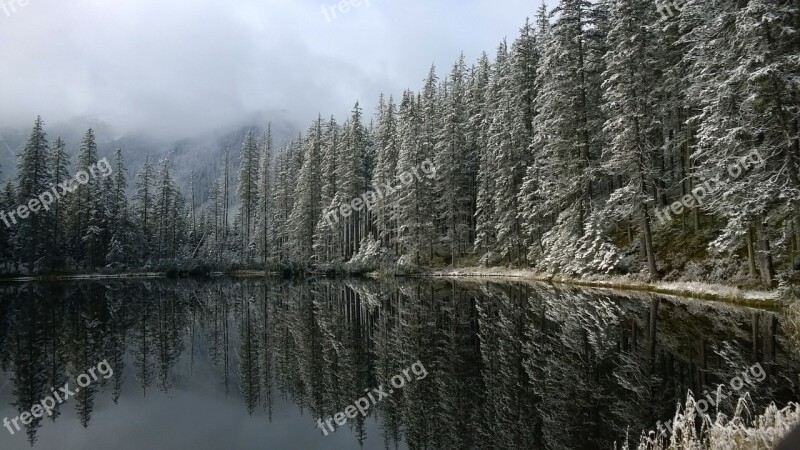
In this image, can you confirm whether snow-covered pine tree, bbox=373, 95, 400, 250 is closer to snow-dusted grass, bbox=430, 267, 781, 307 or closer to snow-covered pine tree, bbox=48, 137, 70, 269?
snow-dusted grass, bbox=430, 267, 781, 307

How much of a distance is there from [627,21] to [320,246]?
45476 millimetres

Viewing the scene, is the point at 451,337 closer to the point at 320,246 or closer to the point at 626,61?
the point at 626,61

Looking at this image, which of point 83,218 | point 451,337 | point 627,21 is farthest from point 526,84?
point 83,218

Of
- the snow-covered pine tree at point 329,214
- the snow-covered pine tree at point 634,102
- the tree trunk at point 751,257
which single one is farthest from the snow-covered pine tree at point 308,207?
the tree trunk at point 751,257

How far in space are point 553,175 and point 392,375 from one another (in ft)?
84.3

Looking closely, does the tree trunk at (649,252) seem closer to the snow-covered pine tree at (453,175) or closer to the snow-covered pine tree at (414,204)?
the snow-covered pine tree at (453,175)

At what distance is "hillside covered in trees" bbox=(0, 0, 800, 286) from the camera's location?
1852 centimetres

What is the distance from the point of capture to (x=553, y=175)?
34000mm

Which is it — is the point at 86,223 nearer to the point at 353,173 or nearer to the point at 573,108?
the point at 353,173

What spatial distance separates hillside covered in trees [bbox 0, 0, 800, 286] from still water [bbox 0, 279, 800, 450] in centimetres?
576

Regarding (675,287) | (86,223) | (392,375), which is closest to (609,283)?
(675,287)

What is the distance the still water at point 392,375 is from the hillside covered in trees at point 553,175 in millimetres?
5757

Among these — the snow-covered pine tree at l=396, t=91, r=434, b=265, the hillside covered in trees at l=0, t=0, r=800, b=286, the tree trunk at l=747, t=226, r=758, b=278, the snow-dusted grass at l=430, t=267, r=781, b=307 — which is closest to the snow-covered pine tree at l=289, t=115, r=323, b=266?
the hillside covered in trees at l=0, t=0, r=800, b=286

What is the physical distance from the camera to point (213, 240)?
9081cm
